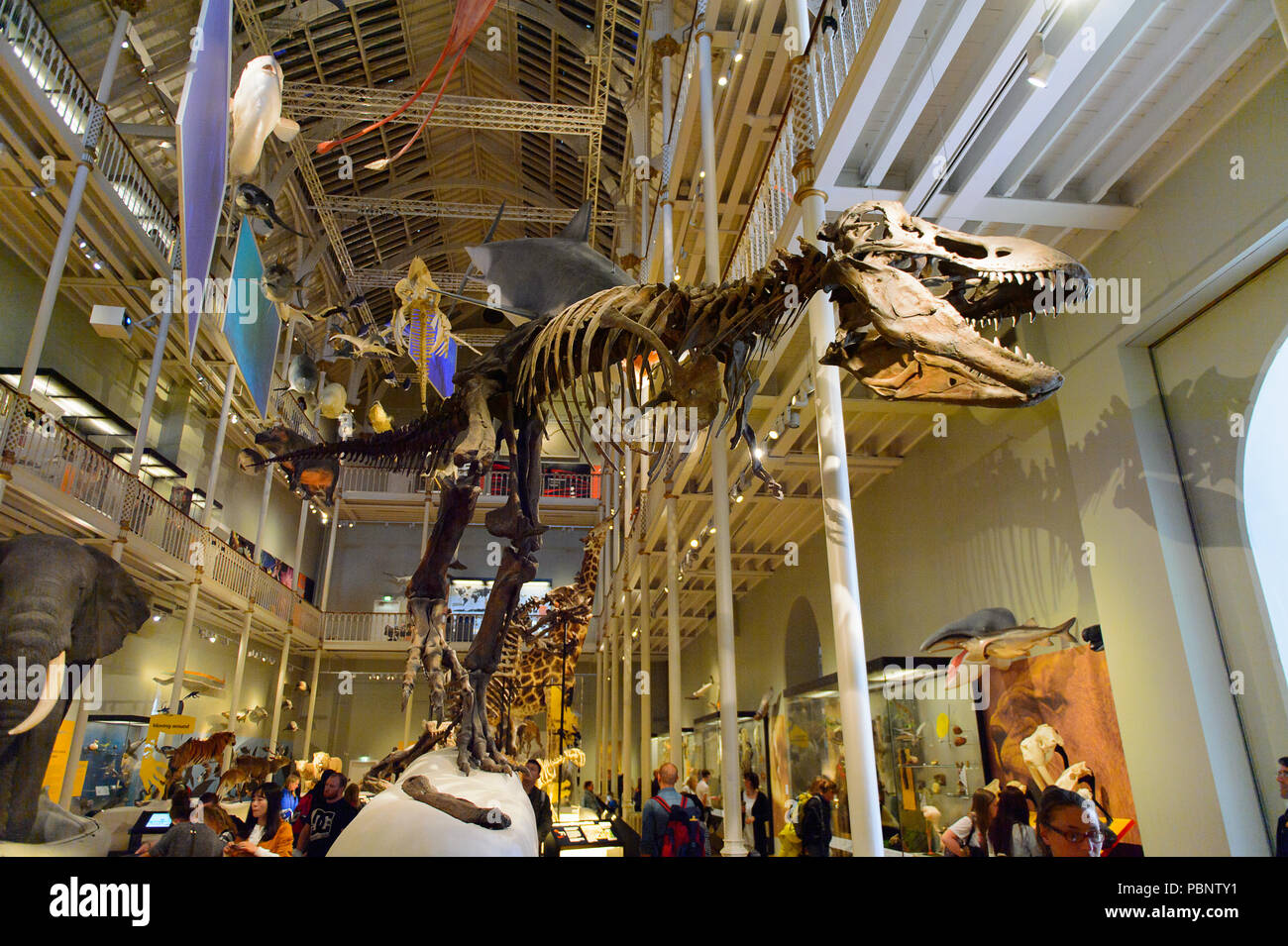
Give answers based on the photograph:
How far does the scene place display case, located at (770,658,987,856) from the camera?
716 centimetres

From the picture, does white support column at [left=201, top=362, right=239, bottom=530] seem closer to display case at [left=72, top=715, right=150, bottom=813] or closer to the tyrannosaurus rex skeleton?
display case at [left=72, top=715, right=150, bottom=813]

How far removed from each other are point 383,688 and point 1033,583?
2055 centimetres

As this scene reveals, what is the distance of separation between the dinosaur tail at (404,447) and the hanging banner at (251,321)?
1.30 meters

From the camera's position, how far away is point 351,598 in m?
23.8

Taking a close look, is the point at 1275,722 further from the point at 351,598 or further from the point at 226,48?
the point at 351,598

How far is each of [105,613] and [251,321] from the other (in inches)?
110

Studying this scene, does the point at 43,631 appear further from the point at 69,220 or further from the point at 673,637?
the point at 69,220

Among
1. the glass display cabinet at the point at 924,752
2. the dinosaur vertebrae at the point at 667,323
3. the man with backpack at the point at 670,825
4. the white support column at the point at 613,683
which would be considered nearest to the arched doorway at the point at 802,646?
the white support column at the point at 613,683

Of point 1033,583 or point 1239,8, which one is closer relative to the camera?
point 1239,8

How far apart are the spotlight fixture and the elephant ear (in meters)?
7.25

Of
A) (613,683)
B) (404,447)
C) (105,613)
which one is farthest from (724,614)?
(613,683)

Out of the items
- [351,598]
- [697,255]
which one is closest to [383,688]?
[351,598]

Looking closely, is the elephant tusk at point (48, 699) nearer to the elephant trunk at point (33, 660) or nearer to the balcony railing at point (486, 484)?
the elephant trunk at point (33, 660)
